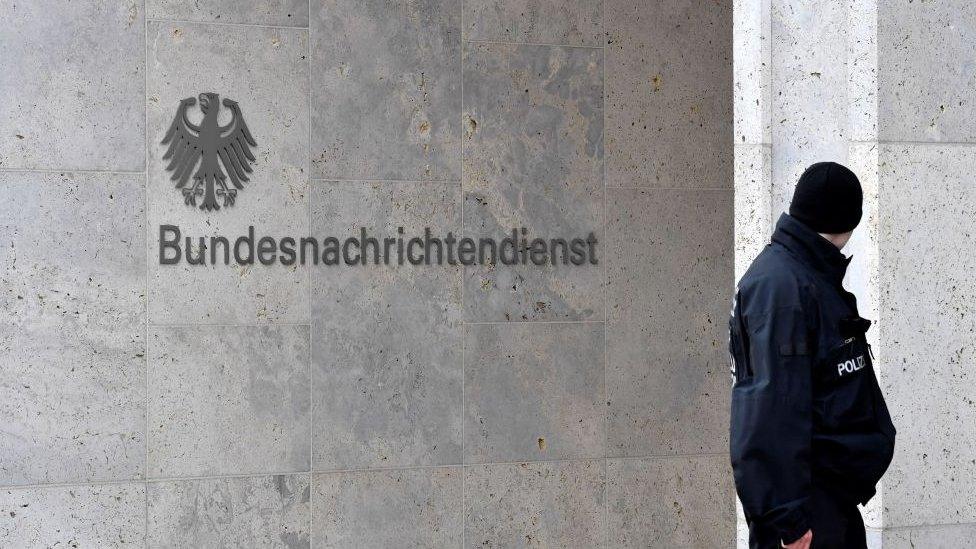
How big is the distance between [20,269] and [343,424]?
2.13 m

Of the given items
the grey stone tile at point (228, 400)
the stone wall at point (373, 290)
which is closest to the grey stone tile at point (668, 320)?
the stone wall at point (373, 290)

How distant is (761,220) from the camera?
5168 mm

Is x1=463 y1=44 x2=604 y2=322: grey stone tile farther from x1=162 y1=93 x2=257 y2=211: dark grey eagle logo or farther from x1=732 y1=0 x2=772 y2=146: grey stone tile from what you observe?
x1=732 y1=0 x2=772 y2=146: grey stone tile

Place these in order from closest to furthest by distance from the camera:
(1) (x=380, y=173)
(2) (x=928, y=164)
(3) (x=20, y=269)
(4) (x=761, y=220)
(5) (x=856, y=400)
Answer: (5) (x=856, y=400) → (2) (x=928, y=164) → (4) (x=761, y=220) → (3) (x=20, y=269) → (1) (x=380, y=173)

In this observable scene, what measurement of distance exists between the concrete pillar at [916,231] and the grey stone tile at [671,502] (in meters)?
2.95

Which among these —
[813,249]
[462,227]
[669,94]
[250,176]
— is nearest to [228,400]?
[250,176]

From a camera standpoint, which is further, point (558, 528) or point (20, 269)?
point (558, 528)

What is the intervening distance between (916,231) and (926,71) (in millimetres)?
685

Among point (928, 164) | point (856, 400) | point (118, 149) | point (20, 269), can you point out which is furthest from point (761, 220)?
point (20, 269)

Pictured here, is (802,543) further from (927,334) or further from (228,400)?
(228,400)

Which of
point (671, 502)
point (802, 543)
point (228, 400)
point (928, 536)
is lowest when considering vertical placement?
point (671, 502)

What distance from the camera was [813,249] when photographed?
3639 mm

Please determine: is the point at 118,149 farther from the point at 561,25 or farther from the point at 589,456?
the point at 589,456

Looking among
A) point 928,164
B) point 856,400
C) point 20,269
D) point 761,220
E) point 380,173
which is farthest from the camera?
point 380,173
